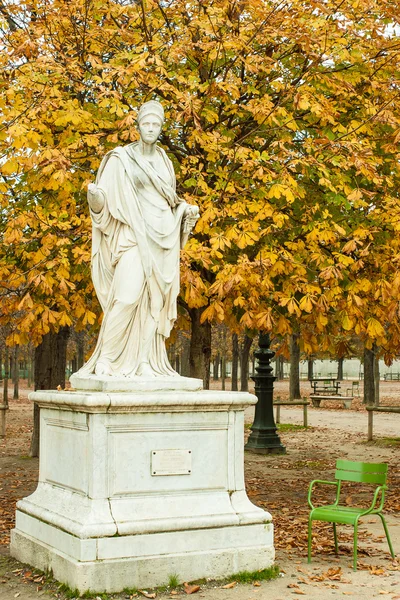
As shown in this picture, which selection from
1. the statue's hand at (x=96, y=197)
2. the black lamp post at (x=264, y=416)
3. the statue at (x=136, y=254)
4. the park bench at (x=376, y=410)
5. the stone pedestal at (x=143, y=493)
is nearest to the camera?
the stone pedestal at (x=143, y=493)

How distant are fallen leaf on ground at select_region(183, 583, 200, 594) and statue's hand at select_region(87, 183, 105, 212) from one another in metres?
3.32

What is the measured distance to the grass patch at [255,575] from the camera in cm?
718

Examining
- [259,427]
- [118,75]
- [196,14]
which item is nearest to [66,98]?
[118,75]

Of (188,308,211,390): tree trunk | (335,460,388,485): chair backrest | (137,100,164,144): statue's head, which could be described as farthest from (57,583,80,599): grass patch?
(188,308,211,390): tree trunk

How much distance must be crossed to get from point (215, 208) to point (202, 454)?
3637 mm

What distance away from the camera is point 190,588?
22.5 ft

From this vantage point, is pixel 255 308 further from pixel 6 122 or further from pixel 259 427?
pixel 259 427

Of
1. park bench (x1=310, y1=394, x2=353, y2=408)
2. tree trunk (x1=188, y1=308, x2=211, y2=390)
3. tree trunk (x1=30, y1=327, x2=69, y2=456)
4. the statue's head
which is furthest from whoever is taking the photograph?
park bench (x1=310, y1=394, x2=353, y2=408)

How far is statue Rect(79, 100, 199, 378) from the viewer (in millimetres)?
7531

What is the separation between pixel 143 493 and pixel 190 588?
84 centimetres

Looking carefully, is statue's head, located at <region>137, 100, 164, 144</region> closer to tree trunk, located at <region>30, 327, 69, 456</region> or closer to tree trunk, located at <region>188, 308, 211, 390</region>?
tree trunk, located at <region>188, 308, 211, 390</region>

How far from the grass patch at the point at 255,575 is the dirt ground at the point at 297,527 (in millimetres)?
87

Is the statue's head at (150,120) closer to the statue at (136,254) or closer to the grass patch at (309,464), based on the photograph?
the statue at (136,254)

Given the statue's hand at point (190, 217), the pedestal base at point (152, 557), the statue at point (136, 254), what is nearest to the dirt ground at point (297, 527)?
the pedestal base at point (152, 557)
